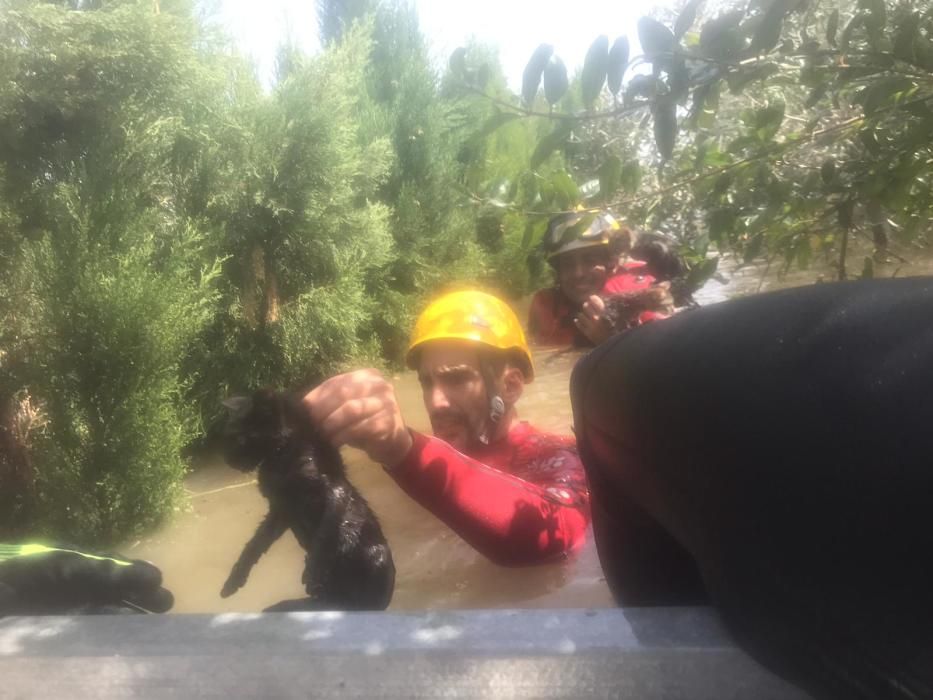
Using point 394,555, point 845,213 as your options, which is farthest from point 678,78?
point 394,555

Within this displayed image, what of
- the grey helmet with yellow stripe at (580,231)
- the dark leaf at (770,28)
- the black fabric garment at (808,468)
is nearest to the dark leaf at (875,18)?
the dark leaf at (770,28)

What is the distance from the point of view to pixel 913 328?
644mm

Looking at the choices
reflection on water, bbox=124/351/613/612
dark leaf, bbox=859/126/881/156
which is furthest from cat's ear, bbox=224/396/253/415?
dark leaf, bbox=859/126/881/156

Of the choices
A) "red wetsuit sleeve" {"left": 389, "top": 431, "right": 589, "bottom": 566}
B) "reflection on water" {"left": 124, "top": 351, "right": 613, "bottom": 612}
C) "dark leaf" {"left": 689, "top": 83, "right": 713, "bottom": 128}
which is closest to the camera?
"dark leaf" {"left": 689, "top": 83, "right": 713, "bottom": 128}

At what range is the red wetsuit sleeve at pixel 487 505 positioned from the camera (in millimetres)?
1807

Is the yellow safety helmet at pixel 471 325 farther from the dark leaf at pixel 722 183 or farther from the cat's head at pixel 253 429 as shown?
the cat's head at pixel 253 429

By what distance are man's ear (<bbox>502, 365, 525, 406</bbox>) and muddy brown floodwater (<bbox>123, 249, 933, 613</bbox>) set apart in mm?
500

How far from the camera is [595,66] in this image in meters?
1.62

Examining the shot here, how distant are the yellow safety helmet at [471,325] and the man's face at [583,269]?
1207 mm

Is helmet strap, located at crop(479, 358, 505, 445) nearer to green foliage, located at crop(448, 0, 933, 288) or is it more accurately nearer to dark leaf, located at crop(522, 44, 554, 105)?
green foliage, located at crop(448, 0, 933, 288)

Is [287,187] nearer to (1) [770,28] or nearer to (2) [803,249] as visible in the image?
(2) [803,249]

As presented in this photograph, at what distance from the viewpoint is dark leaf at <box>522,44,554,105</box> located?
5.41ft

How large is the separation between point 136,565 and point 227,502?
2.41m

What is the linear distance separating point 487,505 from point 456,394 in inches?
27.2
